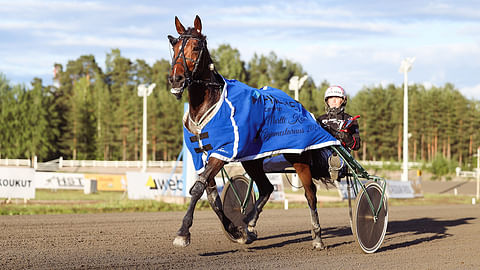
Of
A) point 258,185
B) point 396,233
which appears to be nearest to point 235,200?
point 258,185

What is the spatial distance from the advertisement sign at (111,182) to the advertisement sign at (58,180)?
2610mm

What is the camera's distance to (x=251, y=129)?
7547mm

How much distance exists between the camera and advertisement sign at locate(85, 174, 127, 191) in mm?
34281

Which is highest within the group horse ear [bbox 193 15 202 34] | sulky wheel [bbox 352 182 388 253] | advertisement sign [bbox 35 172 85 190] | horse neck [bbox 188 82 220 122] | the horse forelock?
horse ear [bbox 193 15 202 34]

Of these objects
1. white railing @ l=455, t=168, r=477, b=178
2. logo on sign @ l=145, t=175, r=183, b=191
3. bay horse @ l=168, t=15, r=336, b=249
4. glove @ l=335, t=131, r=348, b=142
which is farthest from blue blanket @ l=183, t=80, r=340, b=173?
white railing @ l=455, t=168, r=477, b=178

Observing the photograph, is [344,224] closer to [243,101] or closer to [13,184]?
[243,101]

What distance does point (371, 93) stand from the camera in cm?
8312

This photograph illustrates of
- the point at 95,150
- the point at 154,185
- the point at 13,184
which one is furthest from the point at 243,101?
the point at 95,150

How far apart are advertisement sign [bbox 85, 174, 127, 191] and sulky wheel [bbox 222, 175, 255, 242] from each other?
25.3 meters

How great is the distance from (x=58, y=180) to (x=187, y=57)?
82.5ft

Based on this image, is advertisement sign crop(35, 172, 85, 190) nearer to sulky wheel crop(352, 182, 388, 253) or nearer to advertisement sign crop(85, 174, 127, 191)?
advertisement sign crop(85, 174, 127, 191)

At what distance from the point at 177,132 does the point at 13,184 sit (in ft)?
201

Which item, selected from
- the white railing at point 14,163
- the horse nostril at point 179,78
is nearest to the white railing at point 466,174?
the white railing at point 14,163

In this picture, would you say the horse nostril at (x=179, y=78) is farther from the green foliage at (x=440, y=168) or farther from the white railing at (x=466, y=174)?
the green foliage at (x=440, y=168)
